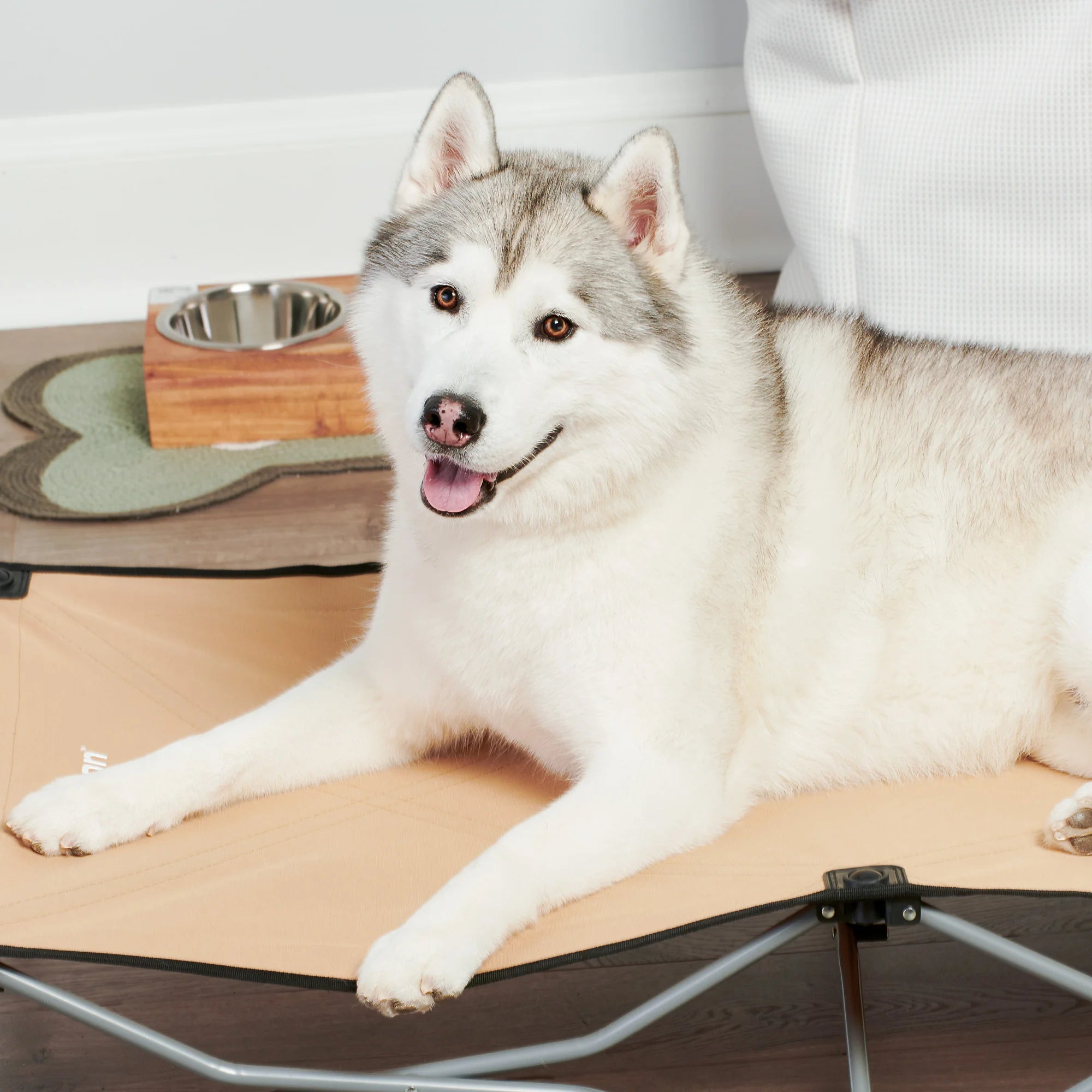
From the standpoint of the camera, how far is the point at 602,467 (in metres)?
1.53

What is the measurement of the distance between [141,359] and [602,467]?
108 inches

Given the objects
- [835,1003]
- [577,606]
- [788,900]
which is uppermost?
[577,606]

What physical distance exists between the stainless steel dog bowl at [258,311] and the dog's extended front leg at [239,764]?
6.54 feet

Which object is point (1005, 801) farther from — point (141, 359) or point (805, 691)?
point (141, 359)

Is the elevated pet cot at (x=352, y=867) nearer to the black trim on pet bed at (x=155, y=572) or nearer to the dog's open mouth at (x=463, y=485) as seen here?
the black trim on pet bed at (x=155, y=572)

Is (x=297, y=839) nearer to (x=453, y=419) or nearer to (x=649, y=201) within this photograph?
(x=453, y=419)

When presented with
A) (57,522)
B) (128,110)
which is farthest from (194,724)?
(128,110)

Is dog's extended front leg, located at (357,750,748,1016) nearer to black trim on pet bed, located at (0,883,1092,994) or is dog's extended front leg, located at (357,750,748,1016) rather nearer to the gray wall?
black trim on pet bed, located at (0,883,1092,994)

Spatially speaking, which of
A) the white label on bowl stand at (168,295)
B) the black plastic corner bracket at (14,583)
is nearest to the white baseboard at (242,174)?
the white label on bowl stand at (168,295)

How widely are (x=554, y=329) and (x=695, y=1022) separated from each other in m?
0.95

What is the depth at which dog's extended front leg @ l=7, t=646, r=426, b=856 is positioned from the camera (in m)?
1.59

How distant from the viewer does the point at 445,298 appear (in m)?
1.51

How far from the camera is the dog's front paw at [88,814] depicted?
158cm

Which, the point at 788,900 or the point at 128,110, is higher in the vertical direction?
the point at 128,110
